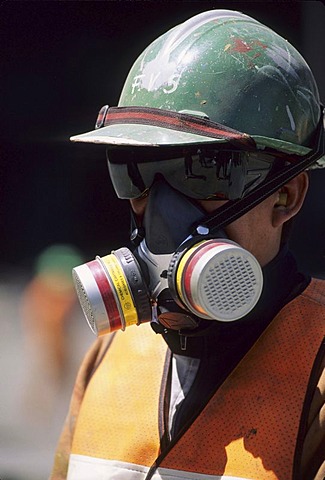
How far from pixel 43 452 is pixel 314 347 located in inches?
145

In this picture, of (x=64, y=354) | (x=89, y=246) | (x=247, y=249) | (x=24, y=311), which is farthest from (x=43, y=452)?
(x=247, y=249)

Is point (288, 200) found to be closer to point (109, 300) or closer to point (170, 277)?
point (170, 277)

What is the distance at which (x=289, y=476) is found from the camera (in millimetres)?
2082

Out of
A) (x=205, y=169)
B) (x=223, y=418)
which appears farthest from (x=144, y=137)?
(x=223, y=418)

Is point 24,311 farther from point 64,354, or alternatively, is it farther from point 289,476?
point 289,476

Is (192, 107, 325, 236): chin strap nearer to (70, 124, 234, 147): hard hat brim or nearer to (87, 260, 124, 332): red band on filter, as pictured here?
(70, 124, 234, 147): hard hat brim

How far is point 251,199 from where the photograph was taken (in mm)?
2346

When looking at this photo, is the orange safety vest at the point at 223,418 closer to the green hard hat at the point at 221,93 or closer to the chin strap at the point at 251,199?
the chin strap at the point at 251,199

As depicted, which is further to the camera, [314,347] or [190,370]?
[190,370]

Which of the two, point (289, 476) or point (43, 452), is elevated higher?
point (289, 476)

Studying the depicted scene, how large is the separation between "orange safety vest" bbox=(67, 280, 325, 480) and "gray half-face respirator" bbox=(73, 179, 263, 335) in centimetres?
21

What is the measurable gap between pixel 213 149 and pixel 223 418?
76cm

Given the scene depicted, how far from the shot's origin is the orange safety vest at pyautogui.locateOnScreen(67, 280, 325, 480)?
2160 millimetres

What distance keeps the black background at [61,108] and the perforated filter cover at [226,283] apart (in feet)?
14.9
